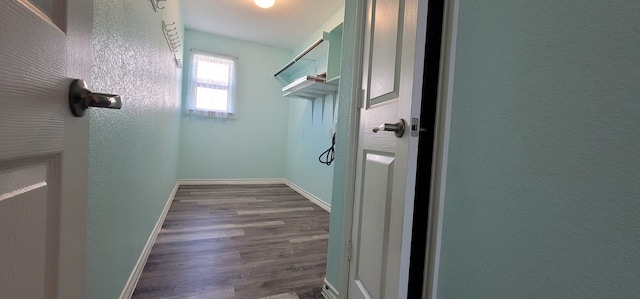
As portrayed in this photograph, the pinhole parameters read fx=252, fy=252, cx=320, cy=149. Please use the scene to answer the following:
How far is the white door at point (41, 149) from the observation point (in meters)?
→ 0.30

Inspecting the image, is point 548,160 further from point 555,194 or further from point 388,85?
point 388,85

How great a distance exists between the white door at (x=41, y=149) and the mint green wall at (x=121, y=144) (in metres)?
0.47

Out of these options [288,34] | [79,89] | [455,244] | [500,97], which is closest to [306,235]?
[455,244]

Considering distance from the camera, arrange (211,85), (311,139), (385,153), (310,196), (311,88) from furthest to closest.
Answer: (211,85) < (311,139) < (310,196) < (311,88) < (385,153)

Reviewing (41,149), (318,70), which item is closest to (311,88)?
(318,70)

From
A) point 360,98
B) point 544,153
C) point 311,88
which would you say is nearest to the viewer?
point 544,153

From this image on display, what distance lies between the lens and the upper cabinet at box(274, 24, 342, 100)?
9.03 ft

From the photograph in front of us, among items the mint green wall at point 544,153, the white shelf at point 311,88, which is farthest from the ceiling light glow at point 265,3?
the mint green wall at point 544,153

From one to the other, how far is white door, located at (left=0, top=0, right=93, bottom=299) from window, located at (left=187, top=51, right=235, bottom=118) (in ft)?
13.3

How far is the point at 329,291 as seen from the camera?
1441 millimetres

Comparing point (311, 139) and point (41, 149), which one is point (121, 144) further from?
point (311, 139)

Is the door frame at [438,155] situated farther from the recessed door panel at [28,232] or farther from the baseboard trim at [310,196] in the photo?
the baseboard trim at [310,196]

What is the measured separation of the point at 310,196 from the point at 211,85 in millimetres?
2502

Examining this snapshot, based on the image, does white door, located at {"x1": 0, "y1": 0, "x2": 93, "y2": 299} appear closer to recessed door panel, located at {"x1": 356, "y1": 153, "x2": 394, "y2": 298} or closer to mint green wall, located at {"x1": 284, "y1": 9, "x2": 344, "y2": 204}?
recessed door panel, located at {"x1": 356, "y1": 153, "x2": 394, "y2": 298}
